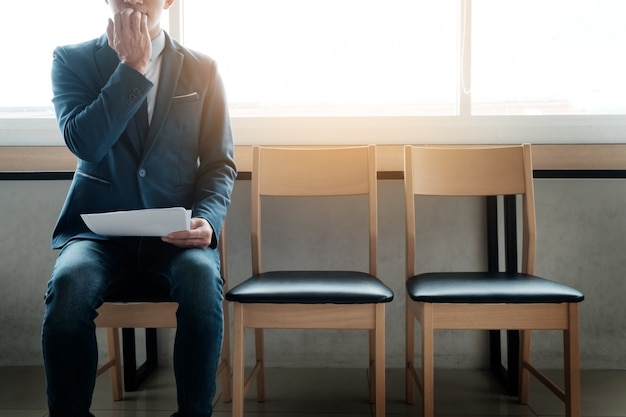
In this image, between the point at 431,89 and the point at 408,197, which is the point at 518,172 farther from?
the point at 431,89

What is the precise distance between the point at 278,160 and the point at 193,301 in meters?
0.78

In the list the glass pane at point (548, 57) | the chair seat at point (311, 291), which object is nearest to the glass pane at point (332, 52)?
the glass pane at point (548, 57)

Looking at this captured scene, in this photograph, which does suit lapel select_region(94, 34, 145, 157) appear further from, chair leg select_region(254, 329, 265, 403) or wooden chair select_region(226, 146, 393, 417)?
chair leg select_region(254, 329, 265, 403)

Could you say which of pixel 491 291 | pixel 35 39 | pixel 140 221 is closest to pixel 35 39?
pixel 35 39

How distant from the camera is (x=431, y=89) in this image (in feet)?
7.47

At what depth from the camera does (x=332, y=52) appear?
2.28 metres

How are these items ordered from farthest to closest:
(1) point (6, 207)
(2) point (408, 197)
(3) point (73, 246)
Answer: (1) point (6, 207) → (2) point (408, 197) → (3) point (73, 246)

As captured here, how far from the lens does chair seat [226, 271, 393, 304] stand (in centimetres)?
136

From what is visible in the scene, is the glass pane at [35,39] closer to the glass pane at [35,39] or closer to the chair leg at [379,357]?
the glass pane at [35,39]

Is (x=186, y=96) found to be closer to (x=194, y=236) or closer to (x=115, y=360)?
(x=194, y=236)

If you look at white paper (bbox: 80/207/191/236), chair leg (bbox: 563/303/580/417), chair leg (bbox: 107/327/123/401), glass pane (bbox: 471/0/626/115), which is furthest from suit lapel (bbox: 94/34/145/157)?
glass pane (bbox: 471/0/626/115)

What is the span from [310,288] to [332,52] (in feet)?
4.15

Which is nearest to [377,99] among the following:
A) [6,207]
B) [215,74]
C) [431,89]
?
[431,89]

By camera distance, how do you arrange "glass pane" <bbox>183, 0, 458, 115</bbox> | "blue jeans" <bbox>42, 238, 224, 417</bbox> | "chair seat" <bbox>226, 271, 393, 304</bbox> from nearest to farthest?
"blue jeans" <bbox>42, 238, 224, 417</bbox>
"chair seat" <bbox>226, 271, 393, 304</bbox>
"glass pane" <bbox>183, 0, 458, 115</bbox>
